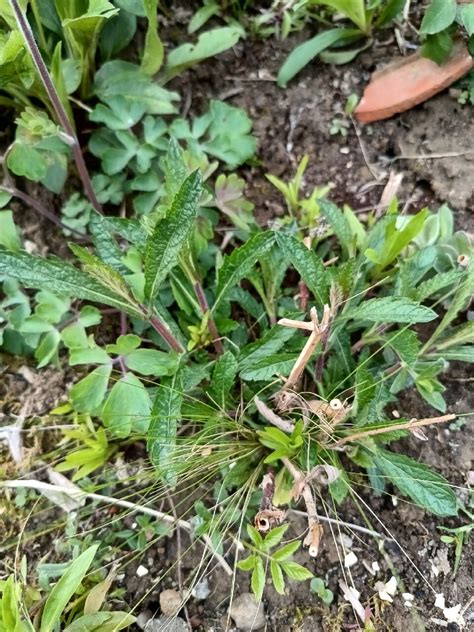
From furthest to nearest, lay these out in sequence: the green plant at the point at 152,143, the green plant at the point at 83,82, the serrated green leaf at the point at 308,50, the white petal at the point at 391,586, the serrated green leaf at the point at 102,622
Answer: the serrated green leaf at the point at 308,50, the green plant at the point at 152,143, the green plant at the point at 83,82, the white petal at the point at 391,586, the serrated green leaf at the point at 102,622

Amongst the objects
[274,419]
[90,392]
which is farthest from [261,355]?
[90,392]

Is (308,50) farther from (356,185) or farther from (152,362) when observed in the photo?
(152,362)

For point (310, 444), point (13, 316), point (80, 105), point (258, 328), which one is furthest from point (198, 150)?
point (310, 444)

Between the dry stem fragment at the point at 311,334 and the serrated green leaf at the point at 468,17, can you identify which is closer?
the dry stem fragment at the point at 311,334

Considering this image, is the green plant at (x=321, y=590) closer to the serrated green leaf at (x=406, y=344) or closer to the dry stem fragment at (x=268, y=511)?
the dry stem fragment at (x=268, y=511)

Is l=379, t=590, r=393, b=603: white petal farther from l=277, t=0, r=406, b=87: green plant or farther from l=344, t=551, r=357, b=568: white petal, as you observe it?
l=277, t=0, r=406, b=87: green plant

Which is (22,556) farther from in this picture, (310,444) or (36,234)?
(36,234)

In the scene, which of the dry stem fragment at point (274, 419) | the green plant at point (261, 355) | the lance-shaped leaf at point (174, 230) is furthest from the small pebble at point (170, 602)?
the lance-shaped leaf at point (174, 230)
